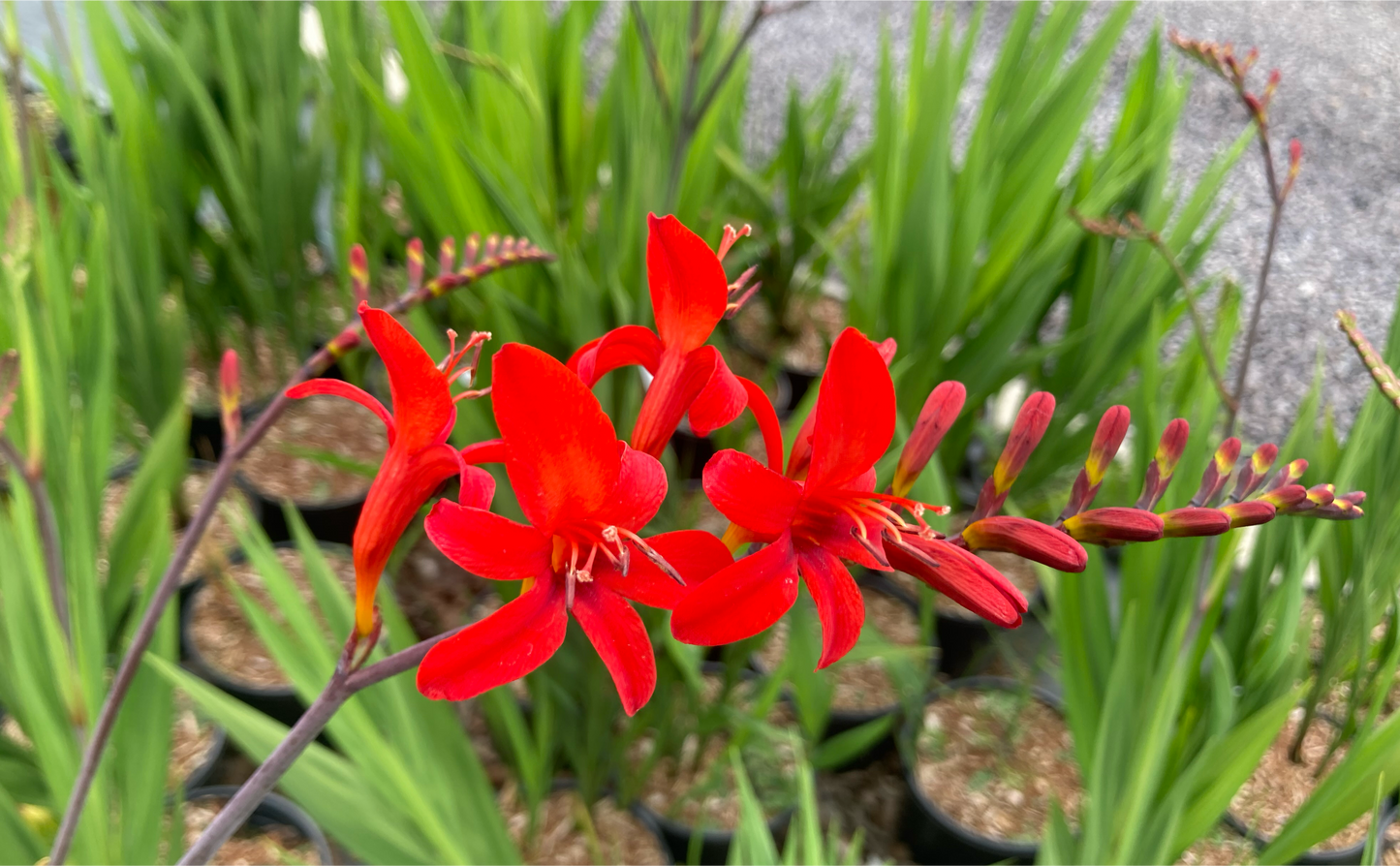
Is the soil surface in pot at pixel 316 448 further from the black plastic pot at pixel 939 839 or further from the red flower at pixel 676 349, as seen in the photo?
Result: the red flower at pixel 676 349

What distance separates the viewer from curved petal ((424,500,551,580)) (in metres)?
0.23

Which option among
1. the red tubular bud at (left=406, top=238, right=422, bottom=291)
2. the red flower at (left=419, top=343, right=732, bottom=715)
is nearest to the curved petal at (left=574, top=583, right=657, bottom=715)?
the red flower at (left=419, top=343, right=732, bottom=715)

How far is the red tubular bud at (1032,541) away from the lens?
0.25m

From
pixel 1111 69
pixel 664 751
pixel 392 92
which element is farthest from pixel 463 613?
pixel 1111 69

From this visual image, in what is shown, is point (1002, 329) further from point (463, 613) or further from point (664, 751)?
point (463, 613)

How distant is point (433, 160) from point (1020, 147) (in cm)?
63

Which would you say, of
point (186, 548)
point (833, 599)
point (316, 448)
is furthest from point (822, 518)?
point (316, 448)

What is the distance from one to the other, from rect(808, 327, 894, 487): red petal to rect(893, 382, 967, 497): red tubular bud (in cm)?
4

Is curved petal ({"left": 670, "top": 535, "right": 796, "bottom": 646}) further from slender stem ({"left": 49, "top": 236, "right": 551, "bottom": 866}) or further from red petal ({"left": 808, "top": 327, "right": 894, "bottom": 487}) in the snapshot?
slender stem ({"left": 49, "top": 236, "right": 551, "bottom": 866})

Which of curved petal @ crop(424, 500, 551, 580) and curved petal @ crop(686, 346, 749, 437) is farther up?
curved petal @ crop(686, 346, 749, 437)

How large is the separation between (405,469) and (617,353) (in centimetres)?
8

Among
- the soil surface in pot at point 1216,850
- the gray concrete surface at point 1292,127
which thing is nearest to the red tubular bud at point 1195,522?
the soil surface in pot at point 1216,850

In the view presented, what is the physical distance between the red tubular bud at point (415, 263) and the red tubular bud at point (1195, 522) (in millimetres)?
338

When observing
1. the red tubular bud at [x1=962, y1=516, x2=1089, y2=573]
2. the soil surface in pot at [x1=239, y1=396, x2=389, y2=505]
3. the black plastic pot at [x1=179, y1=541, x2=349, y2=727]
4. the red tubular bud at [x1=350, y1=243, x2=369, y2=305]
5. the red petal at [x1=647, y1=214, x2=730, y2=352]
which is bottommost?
the black plastic pot at [x1=179, y1=541, x2=349, y2=727]
